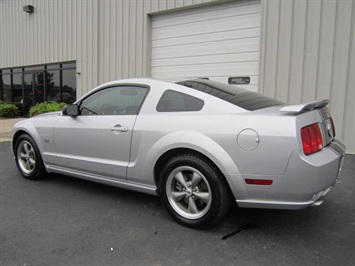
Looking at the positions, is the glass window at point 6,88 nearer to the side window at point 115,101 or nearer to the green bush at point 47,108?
the green bush at point 47,108

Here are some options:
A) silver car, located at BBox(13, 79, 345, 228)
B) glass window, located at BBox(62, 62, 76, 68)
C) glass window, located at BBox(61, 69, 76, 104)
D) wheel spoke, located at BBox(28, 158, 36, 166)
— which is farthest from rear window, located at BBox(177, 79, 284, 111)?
glass window, located at BBox(61, 69, 76, 104)

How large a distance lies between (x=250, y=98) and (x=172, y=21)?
658cm

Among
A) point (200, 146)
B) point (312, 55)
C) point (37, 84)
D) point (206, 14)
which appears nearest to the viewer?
point (200, 146)

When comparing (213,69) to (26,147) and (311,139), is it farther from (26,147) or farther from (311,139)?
(311,139)

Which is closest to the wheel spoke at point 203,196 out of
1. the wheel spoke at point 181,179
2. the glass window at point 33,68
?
the wheel spoke at point 181,179

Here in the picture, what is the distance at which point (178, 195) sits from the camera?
320 centimetres

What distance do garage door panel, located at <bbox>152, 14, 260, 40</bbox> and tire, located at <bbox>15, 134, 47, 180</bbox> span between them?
567 cm

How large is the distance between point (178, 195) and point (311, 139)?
1.37 meters

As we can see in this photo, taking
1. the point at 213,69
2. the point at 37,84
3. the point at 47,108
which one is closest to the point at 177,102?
the point at 213,69

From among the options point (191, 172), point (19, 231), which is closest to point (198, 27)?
point (191, 172)

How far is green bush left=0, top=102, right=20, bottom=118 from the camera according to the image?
595 inches

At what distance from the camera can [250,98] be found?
3.42 metres

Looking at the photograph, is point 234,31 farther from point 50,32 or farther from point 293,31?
point 50,32

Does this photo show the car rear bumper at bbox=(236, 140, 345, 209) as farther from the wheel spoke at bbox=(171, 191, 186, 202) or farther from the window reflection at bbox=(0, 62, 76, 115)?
the window reflection at bbox=(0, 62, 76, 115)
